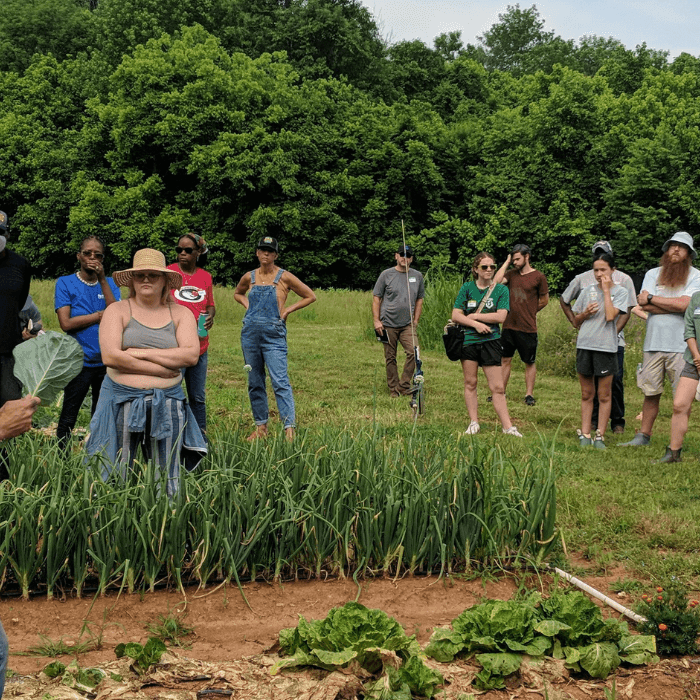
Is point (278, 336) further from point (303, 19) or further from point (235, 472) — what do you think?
point (303, 19)

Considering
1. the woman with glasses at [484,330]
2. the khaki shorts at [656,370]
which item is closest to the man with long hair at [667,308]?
the khaki shorts at [656,370]

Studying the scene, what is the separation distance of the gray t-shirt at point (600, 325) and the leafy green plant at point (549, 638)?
169 inches

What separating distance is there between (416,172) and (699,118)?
10764 mm

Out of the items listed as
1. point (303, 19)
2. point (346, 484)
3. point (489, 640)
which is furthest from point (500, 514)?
point (303, 19)

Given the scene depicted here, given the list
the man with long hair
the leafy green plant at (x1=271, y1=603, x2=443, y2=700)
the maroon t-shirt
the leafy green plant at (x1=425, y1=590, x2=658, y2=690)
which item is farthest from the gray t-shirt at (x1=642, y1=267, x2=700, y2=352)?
the leafy green plant at (x1=271, y1=603, x2=443, y2=700)

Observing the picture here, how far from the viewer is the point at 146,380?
4461 mm

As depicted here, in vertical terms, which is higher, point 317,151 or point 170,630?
point 317,151

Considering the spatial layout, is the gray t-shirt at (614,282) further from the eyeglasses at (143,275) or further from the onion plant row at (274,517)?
the eyeglasses at (143,275)

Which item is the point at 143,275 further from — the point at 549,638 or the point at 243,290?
the point at 243,290

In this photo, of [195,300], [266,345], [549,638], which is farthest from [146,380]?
[266,345]

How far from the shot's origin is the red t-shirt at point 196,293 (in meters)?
6.30

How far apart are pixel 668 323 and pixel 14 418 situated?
5697mm

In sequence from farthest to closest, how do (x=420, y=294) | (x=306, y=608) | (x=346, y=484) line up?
(x=420, y=294), (x=346, y=484), (x=306, y=608)

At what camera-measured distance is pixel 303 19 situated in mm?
36438
